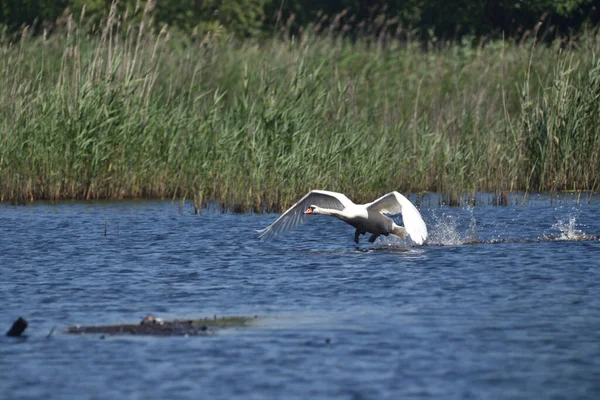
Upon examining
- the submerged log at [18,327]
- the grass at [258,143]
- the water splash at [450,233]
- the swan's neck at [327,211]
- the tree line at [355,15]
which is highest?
the tree line at [355,15]

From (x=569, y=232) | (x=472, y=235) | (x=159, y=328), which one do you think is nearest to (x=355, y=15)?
(x=472, y=235)

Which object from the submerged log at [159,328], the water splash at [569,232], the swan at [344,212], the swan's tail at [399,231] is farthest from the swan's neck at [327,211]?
the submerged log at [159,328]

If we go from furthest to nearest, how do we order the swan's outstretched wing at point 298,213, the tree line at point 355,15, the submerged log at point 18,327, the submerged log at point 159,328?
the tree line at point 355,15 → the swan's outstretched wing at point 298,213 → the submerged log at point 159,328 → the submerged log at point 18,327

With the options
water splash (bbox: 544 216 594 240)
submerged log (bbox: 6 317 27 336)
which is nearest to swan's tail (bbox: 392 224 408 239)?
water splash (bbox: 544 216 594 240)

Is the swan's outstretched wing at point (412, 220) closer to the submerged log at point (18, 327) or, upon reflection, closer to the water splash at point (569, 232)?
the water splash at point (569, 232)

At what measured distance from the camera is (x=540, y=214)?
1600 centimetres

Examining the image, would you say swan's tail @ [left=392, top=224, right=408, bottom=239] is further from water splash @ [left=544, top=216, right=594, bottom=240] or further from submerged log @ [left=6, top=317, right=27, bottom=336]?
submerged log @ [left=6, top=317, right=27, bottom=336]

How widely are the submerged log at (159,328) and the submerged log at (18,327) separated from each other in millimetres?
356

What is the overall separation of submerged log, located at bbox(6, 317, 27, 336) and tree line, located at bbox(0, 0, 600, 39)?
23.6 m

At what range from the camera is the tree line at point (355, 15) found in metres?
32.3

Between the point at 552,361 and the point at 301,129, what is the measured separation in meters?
9.29

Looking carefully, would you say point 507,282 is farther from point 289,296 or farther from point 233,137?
point 233,137

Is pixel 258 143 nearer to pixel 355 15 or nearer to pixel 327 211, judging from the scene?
pixel 327 211

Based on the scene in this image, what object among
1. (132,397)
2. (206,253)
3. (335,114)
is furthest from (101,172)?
(132,397)
